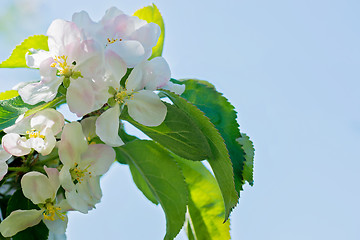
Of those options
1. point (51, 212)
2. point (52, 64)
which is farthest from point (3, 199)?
point (52, 64)

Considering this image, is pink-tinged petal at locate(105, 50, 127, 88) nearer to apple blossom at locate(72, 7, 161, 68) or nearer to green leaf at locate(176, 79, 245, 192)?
apple blossom at locate(72, 7, 161, 68)

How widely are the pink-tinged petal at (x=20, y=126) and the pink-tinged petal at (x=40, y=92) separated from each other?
0.08ft

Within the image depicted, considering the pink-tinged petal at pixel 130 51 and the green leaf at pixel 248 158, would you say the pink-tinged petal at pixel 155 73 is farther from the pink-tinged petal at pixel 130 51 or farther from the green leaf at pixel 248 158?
the green leaf at pixel 248 158

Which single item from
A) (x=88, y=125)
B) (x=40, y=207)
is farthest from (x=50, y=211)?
(x=88, y=125)

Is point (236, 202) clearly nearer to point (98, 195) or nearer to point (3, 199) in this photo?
point (98, 195)

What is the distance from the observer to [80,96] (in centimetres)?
50

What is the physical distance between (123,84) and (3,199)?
0.25m

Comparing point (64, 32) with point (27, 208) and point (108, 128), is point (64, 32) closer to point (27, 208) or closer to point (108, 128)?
point (108, 128)

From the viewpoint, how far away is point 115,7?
22.4 inches

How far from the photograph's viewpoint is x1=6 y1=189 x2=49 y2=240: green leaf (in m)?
0.58

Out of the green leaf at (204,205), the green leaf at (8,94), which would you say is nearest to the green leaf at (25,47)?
the green leaf at (8,94)

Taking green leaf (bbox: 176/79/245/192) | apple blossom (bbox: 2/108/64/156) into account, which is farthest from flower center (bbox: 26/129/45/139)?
green leaf (bbox: 176/79/245/192)

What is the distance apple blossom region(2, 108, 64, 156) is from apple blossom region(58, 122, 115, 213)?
0.01 metres

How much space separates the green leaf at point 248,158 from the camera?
569mm
